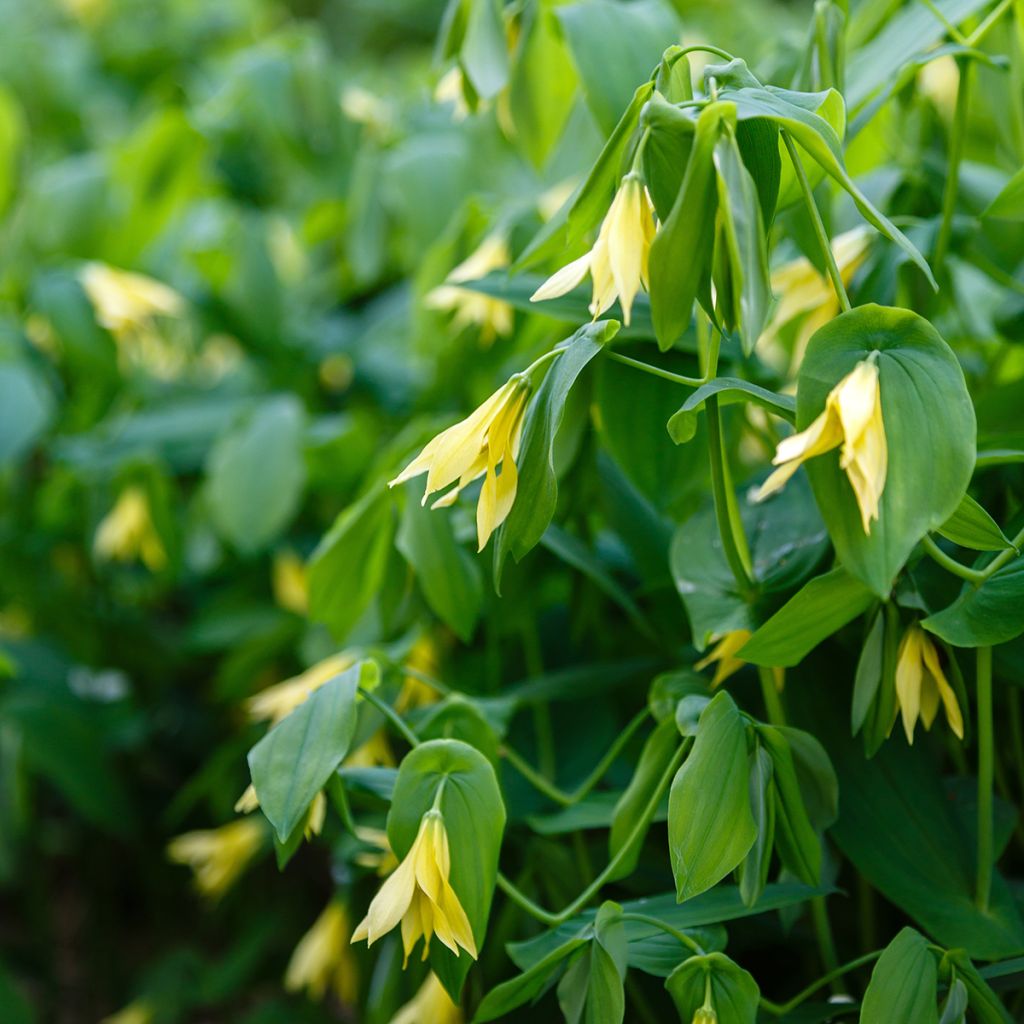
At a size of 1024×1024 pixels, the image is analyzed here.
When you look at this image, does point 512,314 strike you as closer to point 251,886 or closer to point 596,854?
point 596,854

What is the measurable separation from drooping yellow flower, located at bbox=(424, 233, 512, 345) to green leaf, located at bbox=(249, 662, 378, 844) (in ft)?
1.04

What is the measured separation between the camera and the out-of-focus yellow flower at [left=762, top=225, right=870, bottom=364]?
69 centimetres

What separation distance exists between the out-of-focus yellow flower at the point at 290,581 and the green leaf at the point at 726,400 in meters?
0.64

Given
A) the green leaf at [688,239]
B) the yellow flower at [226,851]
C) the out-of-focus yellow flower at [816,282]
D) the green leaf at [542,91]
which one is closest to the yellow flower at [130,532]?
the yellow flower at [226,851]

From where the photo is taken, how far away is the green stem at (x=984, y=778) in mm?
553

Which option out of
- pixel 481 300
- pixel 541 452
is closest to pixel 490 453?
pixel 541 452

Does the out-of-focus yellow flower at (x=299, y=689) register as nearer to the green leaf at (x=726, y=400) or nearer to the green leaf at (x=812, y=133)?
the green leaf at (x=726, y=400)

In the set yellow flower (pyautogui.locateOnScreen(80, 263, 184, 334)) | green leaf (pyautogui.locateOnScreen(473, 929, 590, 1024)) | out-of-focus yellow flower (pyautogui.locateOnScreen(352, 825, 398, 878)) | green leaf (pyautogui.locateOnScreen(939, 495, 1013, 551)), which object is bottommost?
out-of-focus yellow flower (pyautogui.locateOnScreen(352, 825, 398, 878))

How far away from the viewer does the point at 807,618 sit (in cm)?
52

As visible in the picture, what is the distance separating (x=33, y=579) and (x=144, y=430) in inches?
7.5

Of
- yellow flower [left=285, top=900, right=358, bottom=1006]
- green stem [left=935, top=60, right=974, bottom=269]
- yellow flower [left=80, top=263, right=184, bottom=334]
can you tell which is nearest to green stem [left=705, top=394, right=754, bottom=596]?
green stem [left=935, top=60, right=974, bottom=269]

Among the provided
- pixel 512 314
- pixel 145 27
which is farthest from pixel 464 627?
pixel 145 27

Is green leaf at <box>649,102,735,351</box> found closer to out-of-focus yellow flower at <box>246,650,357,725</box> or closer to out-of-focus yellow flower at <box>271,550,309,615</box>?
out-of-focus yellow flower at <box>246,650,357,725</box>

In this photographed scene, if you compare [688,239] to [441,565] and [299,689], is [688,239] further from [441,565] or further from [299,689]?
[299,689]
